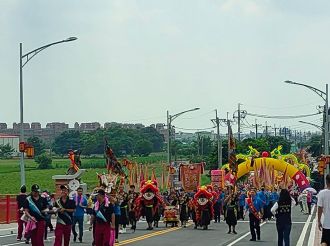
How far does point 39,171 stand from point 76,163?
5000 centimetres

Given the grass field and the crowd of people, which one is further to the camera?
the grass field

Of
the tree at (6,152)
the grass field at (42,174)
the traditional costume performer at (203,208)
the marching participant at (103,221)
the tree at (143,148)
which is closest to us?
the marching participant at (103,221)

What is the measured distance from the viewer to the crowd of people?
58.3 feet

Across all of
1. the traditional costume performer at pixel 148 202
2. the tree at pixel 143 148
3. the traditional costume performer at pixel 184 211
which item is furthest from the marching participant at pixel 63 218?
the tree at pixel 143 148

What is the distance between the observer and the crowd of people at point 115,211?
17.8 metres

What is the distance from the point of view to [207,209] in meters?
32.5

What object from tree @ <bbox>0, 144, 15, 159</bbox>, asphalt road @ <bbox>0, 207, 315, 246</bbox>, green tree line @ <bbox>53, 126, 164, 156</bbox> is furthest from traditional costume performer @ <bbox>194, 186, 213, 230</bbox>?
tree @ <bbox>0, 144, 15, 159</bbox>

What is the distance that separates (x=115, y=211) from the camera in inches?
862

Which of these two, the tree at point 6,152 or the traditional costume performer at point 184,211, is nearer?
the traditional costume performer at point 184,211

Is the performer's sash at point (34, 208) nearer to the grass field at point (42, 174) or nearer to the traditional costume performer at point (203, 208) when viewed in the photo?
the traditional costume performer at point (203, 208)

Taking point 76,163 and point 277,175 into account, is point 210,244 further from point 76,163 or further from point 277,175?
point 277,175

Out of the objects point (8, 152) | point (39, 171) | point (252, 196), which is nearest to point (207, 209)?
point (252, 196)

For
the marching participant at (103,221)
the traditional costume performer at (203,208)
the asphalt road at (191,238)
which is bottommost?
the asphalt road at (191,238)

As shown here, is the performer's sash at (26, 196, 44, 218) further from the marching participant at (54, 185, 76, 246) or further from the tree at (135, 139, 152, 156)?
the tree at (135, 139, 152, 156)
